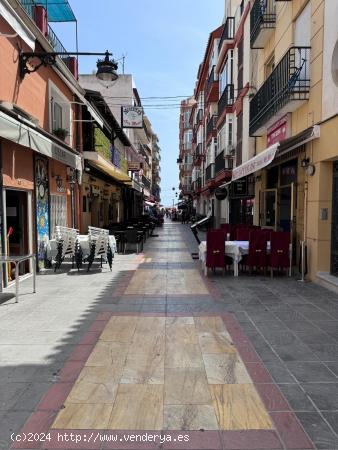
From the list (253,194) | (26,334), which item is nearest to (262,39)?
(253,194)

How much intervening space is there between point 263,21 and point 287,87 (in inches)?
157

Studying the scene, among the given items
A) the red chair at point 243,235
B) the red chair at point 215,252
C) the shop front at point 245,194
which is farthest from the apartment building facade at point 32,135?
the shop front at point 245,194

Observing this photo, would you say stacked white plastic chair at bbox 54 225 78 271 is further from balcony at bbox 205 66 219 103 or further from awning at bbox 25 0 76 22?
balcony at bbox 205 66 219 103

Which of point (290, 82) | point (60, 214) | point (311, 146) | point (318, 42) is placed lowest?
point (60, 214)

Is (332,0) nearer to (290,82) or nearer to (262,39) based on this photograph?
(290,82)

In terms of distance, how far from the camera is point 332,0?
803 centimetres

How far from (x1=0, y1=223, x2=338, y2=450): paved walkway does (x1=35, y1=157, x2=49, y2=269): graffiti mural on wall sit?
2.86 meters

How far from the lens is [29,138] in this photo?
7578 mm

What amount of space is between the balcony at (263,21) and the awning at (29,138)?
7440mm

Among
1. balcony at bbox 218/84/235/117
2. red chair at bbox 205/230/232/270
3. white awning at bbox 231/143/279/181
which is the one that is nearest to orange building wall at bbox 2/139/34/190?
red chair at bbox 205/230/232/270

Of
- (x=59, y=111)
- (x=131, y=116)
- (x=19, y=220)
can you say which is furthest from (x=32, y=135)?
(x=131, y=116)

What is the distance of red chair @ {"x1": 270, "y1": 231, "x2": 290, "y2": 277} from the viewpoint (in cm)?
951

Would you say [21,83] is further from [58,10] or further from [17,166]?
[58,10]

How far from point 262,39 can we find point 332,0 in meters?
5.43
